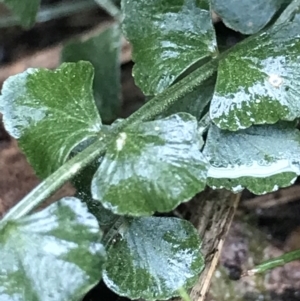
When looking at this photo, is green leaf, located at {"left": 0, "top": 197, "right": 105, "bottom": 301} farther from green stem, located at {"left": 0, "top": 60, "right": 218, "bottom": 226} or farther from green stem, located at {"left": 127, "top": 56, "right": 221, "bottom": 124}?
green stem, located at {"left": 127, "top": 56, "right": 221, "bottom": 124}

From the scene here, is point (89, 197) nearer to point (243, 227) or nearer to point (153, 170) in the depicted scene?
point (153, 170)

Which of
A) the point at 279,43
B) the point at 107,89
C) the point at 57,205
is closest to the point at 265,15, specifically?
the point at 279,43

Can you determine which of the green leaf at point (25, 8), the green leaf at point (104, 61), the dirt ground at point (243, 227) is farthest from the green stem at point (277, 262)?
the green leaf at point (25, 8)

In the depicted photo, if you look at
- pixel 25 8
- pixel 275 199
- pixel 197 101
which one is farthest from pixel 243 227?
pixel 25 8

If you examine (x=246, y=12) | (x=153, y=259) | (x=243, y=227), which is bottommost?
(x=243, y=227)

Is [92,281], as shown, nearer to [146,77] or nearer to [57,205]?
[57,205]

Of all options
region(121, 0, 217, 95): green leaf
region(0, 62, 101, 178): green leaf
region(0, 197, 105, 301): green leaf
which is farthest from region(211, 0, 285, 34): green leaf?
region(0, 197, 105, 301): green leaf

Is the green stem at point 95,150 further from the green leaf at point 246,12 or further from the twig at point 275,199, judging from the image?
the twig at point 275,199
